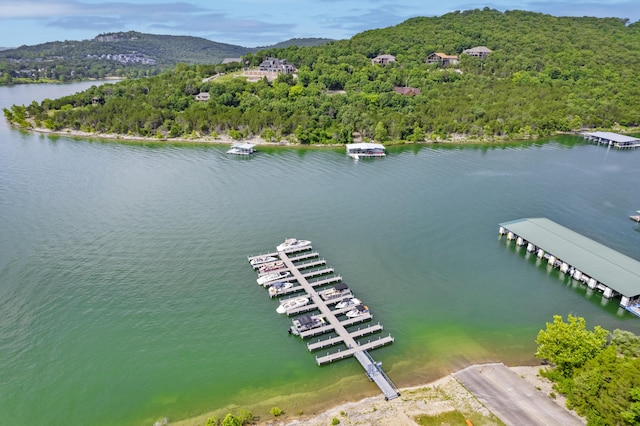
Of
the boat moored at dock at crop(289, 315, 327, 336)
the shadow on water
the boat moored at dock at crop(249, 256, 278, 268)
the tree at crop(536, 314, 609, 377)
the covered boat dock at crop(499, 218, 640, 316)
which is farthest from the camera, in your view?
the boat moored at dock at crop(249, 256, 278, 268)

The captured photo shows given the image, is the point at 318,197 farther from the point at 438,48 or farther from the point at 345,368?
the point at 438,48

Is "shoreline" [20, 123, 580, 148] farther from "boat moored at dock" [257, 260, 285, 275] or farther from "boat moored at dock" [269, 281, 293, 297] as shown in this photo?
"boat moored at dock" [269, 281, 293, 297]

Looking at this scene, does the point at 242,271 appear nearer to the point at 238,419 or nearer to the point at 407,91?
the point at 238,419

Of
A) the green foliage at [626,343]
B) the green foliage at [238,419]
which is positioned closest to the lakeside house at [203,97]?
the green foliage at [238,419]

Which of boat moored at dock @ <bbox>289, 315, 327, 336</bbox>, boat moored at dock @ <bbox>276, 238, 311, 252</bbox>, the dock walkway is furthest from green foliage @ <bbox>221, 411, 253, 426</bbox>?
boat moored at dock @ <bbox>276, 238, 311, 252</bbox>

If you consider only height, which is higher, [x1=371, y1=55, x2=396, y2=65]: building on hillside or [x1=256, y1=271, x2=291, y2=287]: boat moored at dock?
[x1=371, y1=55, x2=396, y2=65]: building on hillside

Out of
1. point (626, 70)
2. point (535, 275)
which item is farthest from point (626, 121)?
point (535, 275)
